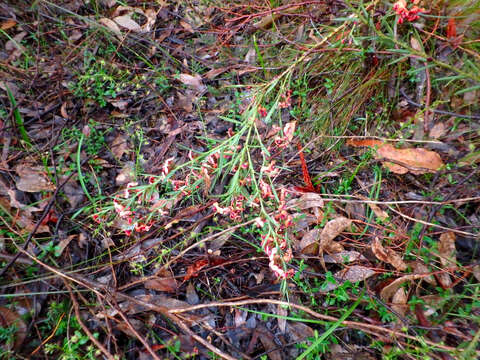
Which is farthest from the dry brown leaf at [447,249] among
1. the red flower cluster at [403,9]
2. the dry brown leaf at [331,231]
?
the red flower cluster at [403,9]

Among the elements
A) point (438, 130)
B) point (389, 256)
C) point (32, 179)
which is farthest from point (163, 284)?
point (438, 130)

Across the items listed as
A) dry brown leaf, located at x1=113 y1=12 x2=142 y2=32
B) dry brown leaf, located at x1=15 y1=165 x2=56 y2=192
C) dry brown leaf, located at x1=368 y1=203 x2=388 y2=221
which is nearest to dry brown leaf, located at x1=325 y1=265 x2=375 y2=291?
dry brown leaf, located at x1=368 y1=203 x2=388 y2=221

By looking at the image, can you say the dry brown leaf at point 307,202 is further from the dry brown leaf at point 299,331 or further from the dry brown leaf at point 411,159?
the dry brown leaf at point 299,331

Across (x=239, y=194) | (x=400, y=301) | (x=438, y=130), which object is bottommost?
(x=400, y=301)

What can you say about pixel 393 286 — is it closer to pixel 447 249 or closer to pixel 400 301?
pixel 400 301

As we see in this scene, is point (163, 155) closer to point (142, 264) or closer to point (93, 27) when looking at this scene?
point (142, 264)

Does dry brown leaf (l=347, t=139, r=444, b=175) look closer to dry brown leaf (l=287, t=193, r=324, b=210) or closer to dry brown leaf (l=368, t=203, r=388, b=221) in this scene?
dry brown leaf (l=368, t=203, r=388, b=221)

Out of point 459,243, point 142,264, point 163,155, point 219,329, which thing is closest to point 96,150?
point 163,155
